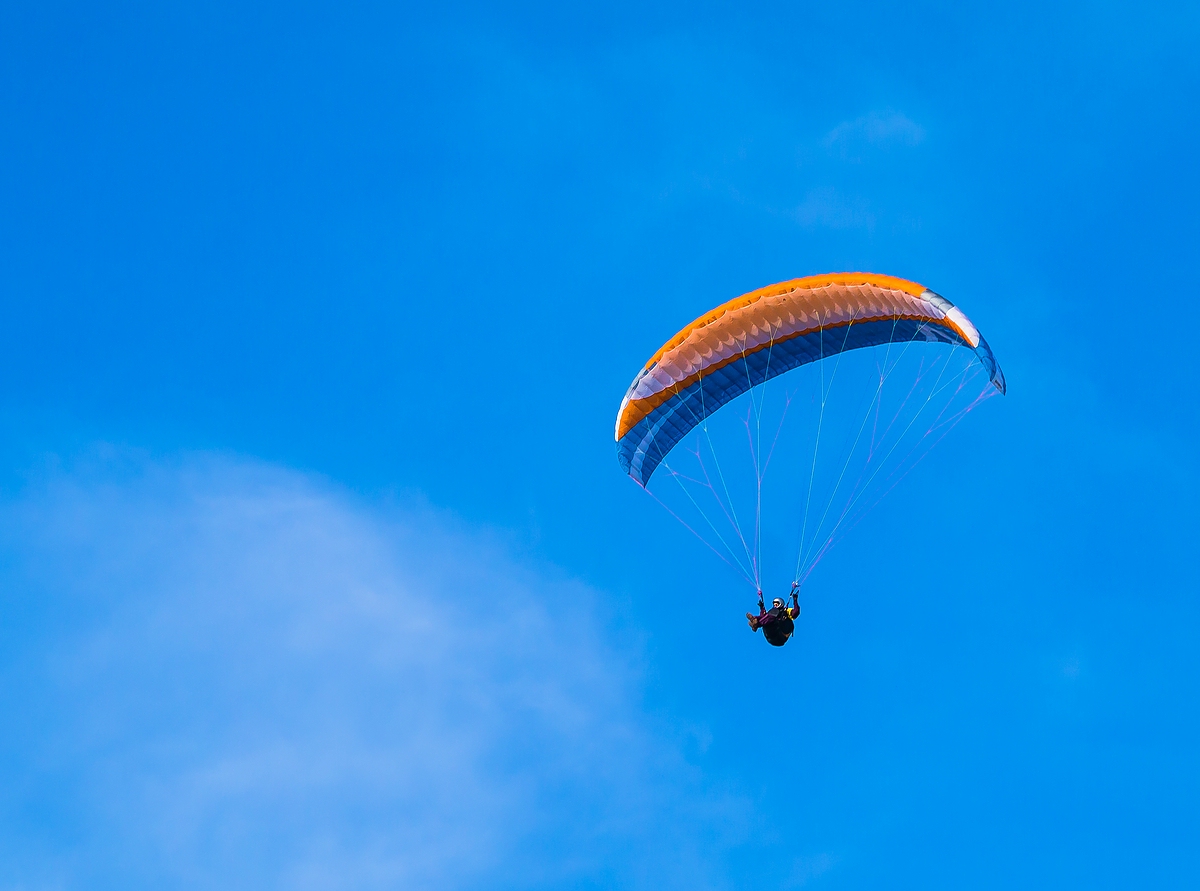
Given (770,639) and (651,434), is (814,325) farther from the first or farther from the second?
(770,639)

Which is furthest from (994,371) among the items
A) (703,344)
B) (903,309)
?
(703,344)

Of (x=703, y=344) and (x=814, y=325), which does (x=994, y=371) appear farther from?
(x=703, y=344)

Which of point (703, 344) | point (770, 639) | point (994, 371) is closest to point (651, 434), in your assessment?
point (703, 344)

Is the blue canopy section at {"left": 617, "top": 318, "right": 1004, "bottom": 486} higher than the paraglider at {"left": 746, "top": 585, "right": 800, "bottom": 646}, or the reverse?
the blue canopy section at {"left": 617, "top": 318, "right": 1004, "bottom": 486}

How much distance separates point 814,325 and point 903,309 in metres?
1.79

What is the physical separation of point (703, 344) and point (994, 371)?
226 inches

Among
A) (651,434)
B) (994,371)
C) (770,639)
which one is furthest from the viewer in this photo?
(651,434)

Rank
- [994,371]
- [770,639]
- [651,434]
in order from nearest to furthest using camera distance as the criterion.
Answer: [994,371] < [770,639] < [651,434]

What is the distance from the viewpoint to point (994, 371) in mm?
25109

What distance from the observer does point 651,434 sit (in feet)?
96.6

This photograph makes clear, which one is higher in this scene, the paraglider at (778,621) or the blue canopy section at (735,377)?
the blue canopy section at (735,377)

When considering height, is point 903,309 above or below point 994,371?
above

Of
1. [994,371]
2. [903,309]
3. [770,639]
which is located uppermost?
[903,309]

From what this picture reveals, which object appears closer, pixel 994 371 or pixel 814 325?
pixel 994 371
